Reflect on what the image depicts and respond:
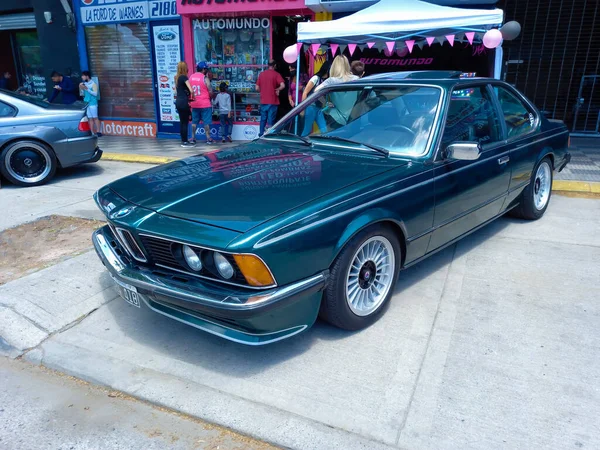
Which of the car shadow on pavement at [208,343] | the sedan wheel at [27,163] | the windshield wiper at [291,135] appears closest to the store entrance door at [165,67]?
the sedan wheel at [27,163]

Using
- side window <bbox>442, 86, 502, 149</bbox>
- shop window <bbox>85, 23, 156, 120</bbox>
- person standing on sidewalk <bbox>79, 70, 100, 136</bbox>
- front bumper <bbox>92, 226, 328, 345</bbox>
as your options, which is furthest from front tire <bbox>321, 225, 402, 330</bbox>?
person standing on sidewalk <bbox>79, 70, 100, 136</bbox>

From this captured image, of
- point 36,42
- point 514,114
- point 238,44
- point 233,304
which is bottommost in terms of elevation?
point 233,304

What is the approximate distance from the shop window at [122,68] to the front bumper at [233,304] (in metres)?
10.4

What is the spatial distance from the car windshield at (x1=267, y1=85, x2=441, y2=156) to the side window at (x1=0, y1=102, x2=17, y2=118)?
503cm

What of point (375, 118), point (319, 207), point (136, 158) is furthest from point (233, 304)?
point (136, 158)

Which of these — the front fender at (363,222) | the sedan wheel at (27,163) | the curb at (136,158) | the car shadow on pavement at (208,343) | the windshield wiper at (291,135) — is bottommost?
the curb at (136,158)

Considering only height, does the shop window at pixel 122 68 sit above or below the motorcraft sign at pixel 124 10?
below

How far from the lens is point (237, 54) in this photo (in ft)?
36.2

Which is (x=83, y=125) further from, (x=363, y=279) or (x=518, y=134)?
(x=518, y=134)

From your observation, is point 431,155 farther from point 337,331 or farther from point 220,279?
point 220,279

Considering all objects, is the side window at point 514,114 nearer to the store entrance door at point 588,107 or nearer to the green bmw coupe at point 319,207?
the green bmw coupe at point 319,207

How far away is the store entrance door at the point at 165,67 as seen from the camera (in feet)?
37.2

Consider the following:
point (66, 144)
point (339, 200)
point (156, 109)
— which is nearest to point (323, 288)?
point (339, 200)

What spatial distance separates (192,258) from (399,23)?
627cm
